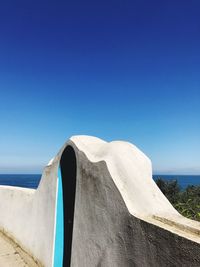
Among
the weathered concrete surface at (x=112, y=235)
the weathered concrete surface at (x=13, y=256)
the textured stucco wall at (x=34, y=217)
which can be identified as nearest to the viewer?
the weathered concrete surface at (x=112, y=235)

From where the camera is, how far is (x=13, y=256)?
639 centimetres

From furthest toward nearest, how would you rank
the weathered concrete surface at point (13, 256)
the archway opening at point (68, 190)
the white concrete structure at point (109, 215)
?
the weathered concrete surface at point (13, 256) → the archway opening at point (68, 190) → the white concrete structure at point (109, 215)

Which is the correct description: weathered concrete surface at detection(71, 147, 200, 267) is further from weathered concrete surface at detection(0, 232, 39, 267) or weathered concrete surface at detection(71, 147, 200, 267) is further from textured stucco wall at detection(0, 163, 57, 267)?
weathered concrete surface at detection(0, 232, 39, 267)

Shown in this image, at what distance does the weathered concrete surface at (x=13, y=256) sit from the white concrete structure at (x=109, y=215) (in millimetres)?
197

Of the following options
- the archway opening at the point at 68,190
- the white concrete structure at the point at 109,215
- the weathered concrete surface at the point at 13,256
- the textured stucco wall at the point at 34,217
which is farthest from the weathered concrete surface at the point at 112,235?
the weathered concrete surface at the point at 13,256

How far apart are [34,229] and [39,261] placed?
2.43ft

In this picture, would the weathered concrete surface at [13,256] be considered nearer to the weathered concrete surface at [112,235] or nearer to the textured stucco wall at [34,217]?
the textured stucco wall at [34,217]

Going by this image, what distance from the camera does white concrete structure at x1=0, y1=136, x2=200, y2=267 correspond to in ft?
8.29

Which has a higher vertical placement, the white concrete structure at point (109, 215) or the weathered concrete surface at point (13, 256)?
the white concrete structure at point (109, 215)

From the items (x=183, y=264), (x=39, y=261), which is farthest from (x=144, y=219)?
(x=39, y=261)

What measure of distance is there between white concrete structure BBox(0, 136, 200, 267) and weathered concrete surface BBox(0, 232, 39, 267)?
197 millimetres

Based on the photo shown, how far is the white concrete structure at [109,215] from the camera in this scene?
253cm

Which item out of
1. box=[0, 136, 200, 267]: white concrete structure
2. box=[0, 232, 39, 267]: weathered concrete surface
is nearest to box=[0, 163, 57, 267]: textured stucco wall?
box=[0, 136, 200, 267]: white concrete structure

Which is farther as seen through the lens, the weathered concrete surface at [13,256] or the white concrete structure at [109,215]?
the weathered concrete surface at [13,256]
